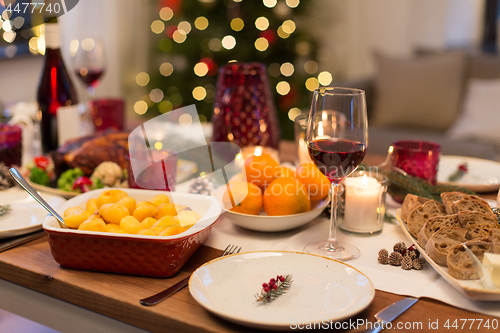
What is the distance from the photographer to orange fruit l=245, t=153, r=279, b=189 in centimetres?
90

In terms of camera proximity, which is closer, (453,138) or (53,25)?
(53,25)

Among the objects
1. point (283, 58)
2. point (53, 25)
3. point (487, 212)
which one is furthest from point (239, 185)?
point (283, 58)

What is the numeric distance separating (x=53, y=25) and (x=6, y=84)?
2.16 metres

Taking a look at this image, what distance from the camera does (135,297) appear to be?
0.64 m

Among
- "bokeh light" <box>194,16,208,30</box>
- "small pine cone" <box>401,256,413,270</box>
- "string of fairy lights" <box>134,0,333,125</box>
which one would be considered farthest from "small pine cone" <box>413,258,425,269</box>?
"bokeh light" <box>194,16,208,30</box>

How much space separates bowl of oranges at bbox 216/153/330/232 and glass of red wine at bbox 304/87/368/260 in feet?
0.35

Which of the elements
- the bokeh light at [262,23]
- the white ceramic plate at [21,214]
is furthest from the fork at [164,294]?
the bokeh light at [262,23]

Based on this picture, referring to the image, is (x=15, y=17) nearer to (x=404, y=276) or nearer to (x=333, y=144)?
(x=333, y=144)

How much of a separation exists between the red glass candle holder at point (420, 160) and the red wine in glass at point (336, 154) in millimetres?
362

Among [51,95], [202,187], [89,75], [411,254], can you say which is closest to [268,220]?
[202,187]

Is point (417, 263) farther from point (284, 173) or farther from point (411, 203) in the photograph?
point (284, 173)

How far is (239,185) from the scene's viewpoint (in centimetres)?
87

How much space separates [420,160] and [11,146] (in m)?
1.04

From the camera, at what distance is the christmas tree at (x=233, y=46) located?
3.29 meters
